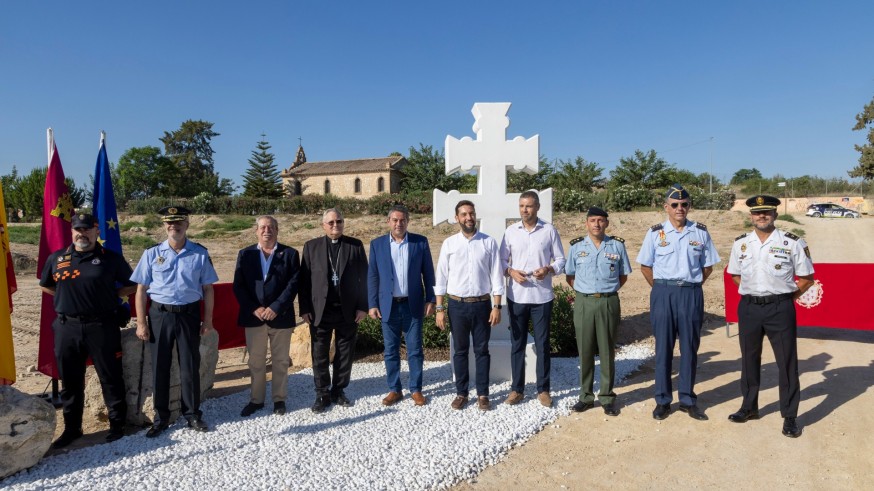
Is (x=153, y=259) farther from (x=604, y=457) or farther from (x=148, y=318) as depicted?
(x=604, y=457)

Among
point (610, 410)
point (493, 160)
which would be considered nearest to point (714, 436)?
point (610, 410)

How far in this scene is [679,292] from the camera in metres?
4.38

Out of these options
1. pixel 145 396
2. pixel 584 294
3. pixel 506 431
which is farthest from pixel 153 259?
pixel 584 294

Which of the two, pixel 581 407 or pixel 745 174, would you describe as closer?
pixel 581 407

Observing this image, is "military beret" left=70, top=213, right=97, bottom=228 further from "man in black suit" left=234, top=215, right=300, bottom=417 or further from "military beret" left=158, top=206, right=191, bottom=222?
"man in black suit" left=234, top=215, right=300, bottom=417

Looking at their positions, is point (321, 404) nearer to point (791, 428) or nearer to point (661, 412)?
point (661, 412)

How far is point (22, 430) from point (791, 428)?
5515 millimetres

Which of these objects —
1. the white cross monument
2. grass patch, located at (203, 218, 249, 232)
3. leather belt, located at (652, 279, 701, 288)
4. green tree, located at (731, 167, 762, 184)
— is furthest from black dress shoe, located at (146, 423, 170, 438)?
green tree, located at (731, 167, 762, 184)

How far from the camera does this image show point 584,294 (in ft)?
15.1

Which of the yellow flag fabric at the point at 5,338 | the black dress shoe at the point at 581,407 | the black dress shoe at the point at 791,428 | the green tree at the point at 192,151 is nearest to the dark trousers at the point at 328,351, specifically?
the black dress shoe at the point at 581,407

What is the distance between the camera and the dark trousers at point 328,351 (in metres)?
4.71

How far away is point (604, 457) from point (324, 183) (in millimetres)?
50162

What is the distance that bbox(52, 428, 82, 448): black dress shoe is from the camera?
3.98 m

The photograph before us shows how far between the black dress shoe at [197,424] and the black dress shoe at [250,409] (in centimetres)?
39
